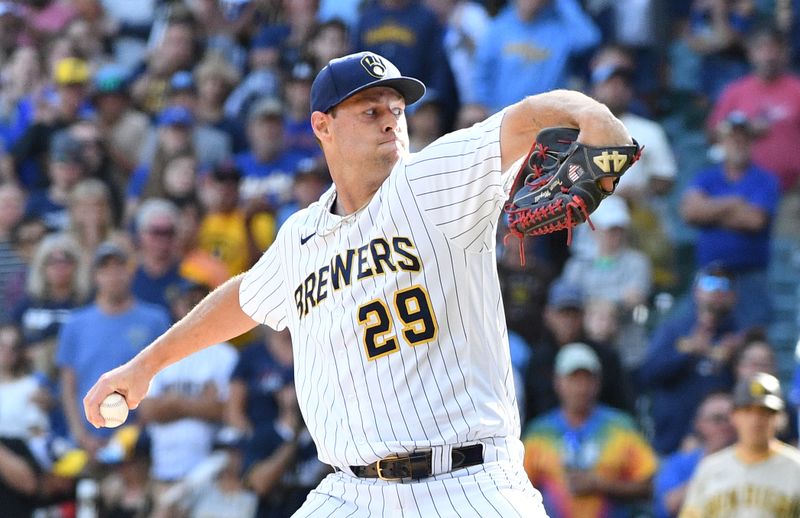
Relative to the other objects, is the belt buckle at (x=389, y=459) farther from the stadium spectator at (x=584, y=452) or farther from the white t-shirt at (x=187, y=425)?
the white t-shirt at (x=187, y=425)

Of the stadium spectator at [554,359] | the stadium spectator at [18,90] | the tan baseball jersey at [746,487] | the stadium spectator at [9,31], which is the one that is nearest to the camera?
the tan baseball jersey at [746,487]

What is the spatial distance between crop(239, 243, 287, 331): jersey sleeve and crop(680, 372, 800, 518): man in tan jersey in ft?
9.61

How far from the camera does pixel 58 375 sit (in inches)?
386

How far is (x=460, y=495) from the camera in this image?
165 inches

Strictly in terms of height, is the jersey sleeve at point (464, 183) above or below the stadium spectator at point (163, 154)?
below

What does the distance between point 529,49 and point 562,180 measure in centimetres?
645

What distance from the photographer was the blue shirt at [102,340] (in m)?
9.40

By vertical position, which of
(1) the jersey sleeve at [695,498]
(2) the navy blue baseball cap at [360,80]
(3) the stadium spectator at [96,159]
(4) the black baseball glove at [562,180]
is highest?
(3) the stadium spectator at [96,159]

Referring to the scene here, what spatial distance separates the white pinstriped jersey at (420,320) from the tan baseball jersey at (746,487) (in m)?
2.91

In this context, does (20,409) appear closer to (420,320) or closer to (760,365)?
(760,365)

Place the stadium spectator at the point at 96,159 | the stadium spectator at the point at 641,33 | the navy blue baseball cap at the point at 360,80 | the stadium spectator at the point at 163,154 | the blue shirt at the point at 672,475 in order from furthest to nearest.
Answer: the stadium spectator at the point at 96,159 < the stadium spectator at the point at 163,154 < the stadium spectator at the point at 641,33 < the blue shirt at the point at 672,475 < the navy blue baseball cap at the point at 360,80

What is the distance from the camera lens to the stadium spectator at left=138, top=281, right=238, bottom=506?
8.75 meters

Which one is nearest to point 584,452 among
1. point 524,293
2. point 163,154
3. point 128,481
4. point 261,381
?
point 524,293

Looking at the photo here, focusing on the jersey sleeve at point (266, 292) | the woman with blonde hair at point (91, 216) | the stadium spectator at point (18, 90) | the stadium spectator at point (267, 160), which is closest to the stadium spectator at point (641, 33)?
the stadium spectator at point (267, 160)
